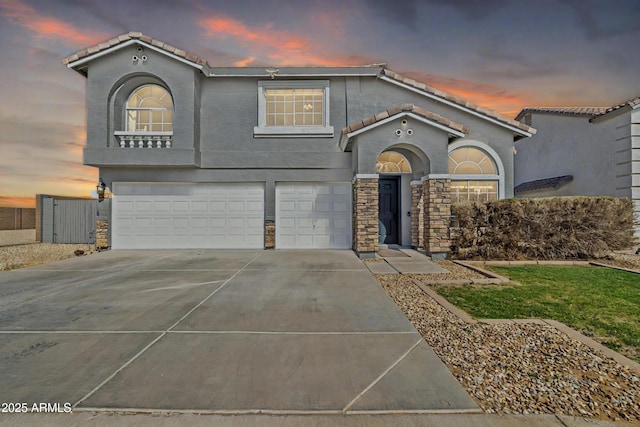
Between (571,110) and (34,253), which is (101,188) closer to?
(34,253)

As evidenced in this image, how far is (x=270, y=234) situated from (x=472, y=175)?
302 inches

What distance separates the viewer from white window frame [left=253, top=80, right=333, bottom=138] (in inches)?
433

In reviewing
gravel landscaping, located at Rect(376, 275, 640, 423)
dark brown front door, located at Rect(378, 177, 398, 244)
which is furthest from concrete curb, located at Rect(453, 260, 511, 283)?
dark brown front door, located at Rect(378, 177, 398, 244)

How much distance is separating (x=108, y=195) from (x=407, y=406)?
12284 mm

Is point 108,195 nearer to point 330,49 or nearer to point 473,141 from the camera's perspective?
point 330,49

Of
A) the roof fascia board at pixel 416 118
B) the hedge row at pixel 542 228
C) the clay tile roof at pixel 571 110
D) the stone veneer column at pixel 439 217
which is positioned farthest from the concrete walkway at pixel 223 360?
the clay tile roof at pixel 571 110

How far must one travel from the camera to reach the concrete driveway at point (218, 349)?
2.41 meters

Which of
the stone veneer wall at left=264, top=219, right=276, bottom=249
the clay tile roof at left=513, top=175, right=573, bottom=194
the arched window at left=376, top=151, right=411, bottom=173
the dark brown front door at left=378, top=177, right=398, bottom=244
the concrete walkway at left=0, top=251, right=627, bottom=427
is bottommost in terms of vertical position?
the concrete walkway at left=0, top=251, right=627, bottom=427

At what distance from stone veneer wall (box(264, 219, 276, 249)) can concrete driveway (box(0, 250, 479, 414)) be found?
15.4ft

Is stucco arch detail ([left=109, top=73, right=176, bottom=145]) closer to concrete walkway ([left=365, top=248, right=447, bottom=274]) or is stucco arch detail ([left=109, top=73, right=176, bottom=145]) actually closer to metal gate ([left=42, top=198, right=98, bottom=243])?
metal gate ([left=42, top=198, right=98, bottom=243])

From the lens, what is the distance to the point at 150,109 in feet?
36.4

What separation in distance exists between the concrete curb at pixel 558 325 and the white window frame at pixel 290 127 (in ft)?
24.3

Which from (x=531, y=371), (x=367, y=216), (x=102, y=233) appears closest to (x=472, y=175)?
(x=367, y=216)

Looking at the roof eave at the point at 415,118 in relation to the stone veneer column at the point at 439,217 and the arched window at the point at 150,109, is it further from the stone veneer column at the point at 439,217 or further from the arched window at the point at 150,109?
the arched window at the point at 150,109
